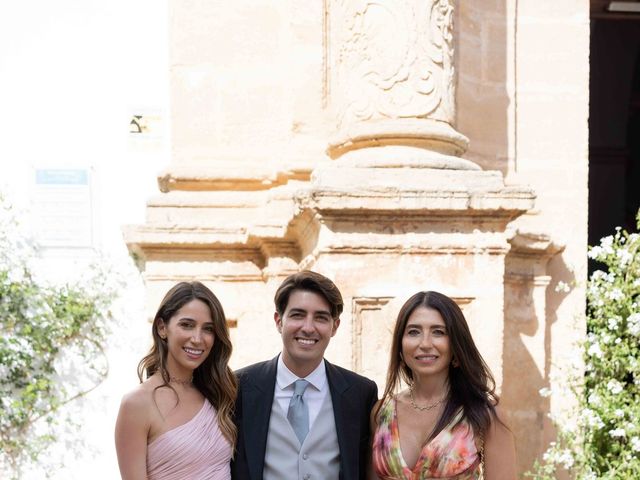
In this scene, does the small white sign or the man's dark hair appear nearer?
the man's dark hair

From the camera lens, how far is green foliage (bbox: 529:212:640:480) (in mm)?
4926

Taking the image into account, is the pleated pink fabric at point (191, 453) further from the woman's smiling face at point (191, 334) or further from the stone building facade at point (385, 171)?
the stone building facade at point (385, 171)

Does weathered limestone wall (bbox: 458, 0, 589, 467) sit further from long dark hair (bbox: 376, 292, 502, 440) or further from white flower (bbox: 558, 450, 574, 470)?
long dark hair (bbox: 376, 292, 502, 440)

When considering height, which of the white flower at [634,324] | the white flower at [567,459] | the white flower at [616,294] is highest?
the white flower at [616,294]

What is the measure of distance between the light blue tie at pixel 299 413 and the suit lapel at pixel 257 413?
0.23 feet

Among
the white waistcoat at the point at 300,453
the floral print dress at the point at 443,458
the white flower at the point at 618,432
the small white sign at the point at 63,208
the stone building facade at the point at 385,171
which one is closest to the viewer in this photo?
A: the floral print dress at the point at 443,458

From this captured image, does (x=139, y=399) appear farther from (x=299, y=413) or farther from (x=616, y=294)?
(x=616, y=294)

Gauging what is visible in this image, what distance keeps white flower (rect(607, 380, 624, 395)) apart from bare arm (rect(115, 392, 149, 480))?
106 inches

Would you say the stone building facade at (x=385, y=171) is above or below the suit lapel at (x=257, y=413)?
above

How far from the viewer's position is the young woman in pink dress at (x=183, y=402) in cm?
304

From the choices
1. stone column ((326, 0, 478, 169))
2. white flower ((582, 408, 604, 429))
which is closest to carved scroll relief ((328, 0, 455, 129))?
stone column ((326, 0, 478, 169))

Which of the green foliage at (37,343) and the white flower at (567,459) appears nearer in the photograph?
the white flower at (567,459)

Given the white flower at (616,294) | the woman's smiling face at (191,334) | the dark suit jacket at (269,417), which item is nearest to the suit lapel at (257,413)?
the dark suit jacket at (269,417)

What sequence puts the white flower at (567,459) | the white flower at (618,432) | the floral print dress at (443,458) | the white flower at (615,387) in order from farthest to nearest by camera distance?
the white flower at (567,459)
the white flower at (615,387)
the white flower at (618,432)
the floral print dress at (443,458)
